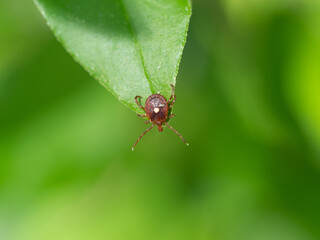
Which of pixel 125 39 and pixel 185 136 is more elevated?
pixel 125 39

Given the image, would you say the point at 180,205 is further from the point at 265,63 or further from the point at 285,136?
the point at 265,63

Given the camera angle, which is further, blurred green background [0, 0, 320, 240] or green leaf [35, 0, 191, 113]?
blurred green background [0, 0, 320, 240]

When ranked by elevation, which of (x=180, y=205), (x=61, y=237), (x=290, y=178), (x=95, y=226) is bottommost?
(x=61, y=237)

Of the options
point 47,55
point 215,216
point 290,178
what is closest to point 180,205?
point 215,216

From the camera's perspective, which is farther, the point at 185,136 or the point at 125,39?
the point at 185,136

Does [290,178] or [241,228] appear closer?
[290,178]
